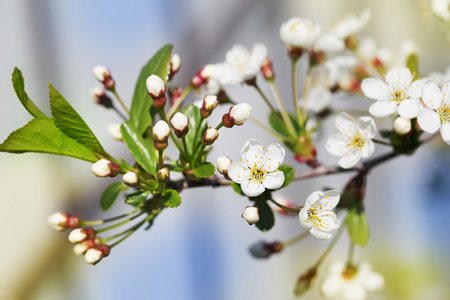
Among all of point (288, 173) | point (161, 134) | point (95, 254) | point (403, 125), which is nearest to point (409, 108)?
point (403, 125)

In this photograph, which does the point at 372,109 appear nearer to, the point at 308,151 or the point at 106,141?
the point at 308,151

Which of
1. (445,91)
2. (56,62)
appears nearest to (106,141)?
(56,62)

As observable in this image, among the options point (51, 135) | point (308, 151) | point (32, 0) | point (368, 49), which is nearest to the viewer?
point (51, 135)

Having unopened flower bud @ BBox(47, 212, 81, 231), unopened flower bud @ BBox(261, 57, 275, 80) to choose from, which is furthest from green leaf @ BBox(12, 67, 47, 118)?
unopened flower bud @ BBox(261, 57, 275, 80)

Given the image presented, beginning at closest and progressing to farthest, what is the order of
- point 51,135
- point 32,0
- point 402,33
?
point 51,135 < point 32,0 < point 402,33

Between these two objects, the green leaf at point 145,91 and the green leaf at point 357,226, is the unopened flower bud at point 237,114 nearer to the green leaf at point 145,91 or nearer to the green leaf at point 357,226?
the green leaf at point 145,91

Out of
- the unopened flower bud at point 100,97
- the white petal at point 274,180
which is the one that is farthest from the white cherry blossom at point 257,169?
the unopened flower bud at point 100,97

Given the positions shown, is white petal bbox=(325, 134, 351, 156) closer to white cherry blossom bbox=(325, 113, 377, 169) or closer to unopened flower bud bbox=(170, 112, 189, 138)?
white cherry blossom bbox=(325, 113, 377, 169)
